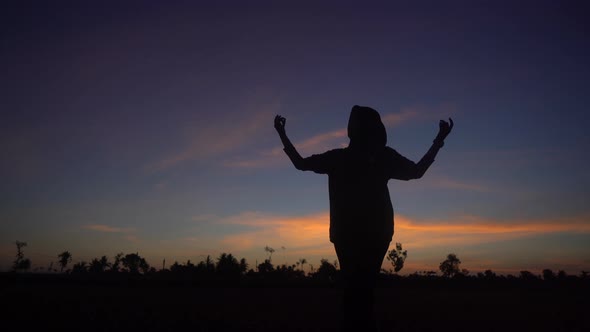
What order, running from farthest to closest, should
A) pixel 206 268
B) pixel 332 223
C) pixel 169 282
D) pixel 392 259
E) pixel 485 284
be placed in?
pixel 392 259, pixel 206 268, pixel 485 284, pixel 169 282, pixel 332 223

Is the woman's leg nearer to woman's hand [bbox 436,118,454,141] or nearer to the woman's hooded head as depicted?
the woman's hooded head

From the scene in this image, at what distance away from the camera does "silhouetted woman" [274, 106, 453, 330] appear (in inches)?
99.7

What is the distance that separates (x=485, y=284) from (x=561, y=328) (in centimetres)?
4183

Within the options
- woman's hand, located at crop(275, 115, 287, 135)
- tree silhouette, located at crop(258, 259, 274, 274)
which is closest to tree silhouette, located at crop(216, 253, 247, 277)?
tree silhouette, located at crop(258, 259, 274, 274)

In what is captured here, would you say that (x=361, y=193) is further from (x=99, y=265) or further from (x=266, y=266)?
(x=99, y=265)

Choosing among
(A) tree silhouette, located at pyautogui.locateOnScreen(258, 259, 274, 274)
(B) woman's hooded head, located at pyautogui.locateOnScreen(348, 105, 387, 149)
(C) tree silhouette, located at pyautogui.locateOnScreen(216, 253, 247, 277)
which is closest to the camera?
(B) woman's hooded head, located at pyautogui.locateOnScreen(348, 105, 387, 149)

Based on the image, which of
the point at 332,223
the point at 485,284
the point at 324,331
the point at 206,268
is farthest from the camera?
the point at 206,268

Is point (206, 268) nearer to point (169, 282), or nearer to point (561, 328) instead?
point (169, 282)

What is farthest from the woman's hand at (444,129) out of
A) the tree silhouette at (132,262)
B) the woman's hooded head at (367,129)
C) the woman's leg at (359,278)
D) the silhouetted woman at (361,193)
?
the tree silhouette at (132,262)

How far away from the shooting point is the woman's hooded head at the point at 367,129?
2965mm

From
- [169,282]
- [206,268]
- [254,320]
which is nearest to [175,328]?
[254,320]

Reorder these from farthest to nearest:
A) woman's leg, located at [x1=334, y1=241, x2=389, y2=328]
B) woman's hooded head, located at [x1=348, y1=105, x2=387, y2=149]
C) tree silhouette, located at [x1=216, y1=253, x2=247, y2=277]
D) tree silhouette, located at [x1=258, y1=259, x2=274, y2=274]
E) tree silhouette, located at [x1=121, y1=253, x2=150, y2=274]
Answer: tree silhouette, located at [x1=121, y1=253, x2=150, y2=274], tree silhouette, located at [x1=258, y1=259, x2=274, y2=274], tree silhouette, located at [x1=216, y1=253, x2=247, y2=277], woman's hooded head, located at [x1=348, y1=105, x2=387, y2=149], woman's leg, located at [x1=334, y1=241, x2=389, y2=328]

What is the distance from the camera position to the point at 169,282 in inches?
1395

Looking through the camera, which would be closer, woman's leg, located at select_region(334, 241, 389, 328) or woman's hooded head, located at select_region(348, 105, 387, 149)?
woman's leg, located at select_region(334, 241, 389, 328)
